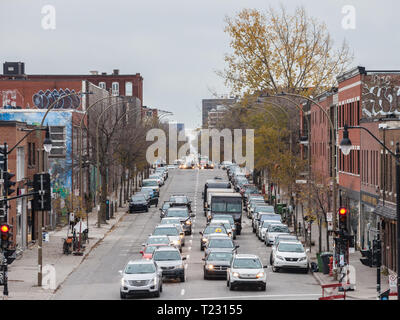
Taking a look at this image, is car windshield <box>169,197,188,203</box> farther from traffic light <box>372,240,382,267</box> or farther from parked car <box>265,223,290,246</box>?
traffic light <box>372,240,382,267</box>

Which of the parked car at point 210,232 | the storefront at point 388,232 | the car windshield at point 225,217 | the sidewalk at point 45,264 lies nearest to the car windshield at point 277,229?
the parked car at point 210,232

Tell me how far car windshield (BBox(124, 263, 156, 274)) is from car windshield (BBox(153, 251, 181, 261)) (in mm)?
4422

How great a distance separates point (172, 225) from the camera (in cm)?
5375

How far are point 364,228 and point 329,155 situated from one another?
18.2 meters

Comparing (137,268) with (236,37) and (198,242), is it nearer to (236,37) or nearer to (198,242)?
(198,242)

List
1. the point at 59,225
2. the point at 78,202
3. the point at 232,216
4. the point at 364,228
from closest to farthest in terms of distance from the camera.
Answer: the point at 364,228
the point at 78,202
the point at 232,216
the point at 59,225

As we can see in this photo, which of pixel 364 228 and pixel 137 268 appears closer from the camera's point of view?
pixel 137 268

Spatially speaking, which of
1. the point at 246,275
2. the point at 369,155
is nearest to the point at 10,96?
the point at 369,155

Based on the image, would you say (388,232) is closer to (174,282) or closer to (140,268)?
(174,282)

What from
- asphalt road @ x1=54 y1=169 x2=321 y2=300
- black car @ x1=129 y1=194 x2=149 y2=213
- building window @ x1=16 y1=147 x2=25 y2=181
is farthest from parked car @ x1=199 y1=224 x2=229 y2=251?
black car @ x1=129 y1=194 x2=149 y2=213

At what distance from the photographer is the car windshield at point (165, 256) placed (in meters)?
39.8

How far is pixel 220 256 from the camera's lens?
1612 inches

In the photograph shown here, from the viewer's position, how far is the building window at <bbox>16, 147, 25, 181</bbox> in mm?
52669
